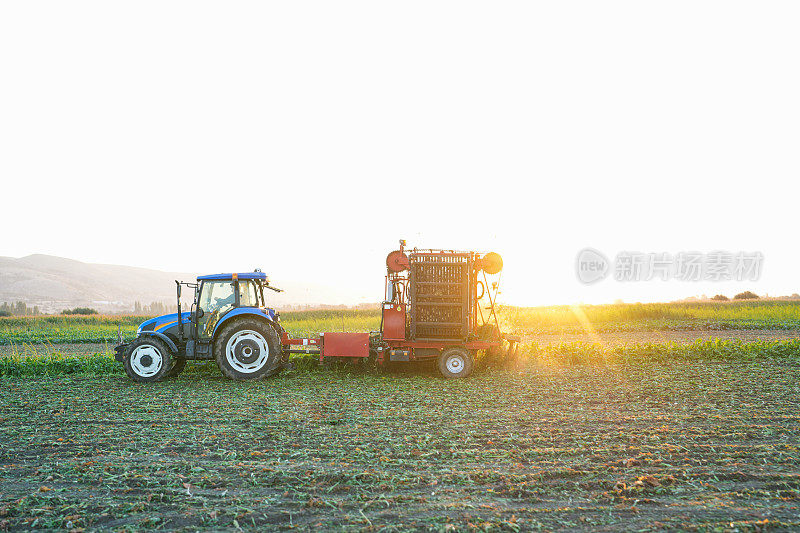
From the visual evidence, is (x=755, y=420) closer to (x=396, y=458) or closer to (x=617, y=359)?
(x=396, y=458)

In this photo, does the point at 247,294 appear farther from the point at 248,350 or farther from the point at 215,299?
the point at 248,350

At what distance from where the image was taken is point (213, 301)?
12234 mm

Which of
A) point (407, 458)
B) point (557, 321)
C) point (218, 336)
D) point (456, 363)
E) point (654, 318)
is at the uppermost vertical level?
point (218, 336)

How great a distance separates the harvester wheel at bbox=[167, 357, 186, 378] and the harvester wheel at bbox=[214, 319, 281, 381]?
132 centimetres

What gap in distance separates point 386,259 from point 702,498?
8.49 meters

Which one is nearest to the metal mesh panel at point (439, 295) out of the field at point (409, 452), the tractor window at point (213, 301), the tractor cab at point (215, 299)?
the field at point (409, 452)

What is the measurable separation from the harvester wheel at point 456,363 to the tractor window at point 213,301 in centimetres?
482

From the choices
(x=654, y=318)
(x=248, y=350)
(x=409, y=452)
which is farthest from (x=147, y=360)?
(x=654, y=318)

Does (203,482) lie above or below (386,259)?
below

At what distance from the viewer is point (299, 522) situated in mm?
4543

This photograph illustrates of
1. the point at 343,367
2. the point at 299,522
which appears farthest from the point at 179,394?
the point at 299,522

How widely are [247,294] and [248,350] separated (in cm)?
129

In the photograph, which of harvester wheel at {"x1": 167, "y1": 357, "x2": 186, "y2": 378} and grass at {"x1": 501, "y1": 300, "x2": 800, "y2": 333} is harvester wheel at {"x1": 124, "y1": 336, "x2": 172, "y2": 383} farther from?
grass at {"x1": 501, "y1": 300, "x2": 800, "y2": 333}

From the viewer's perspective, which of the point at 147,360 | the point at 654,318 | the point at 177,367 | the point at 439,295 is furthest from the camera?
the point at 654,318
